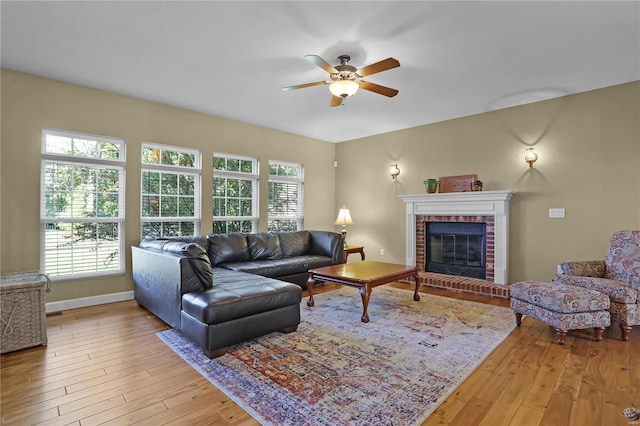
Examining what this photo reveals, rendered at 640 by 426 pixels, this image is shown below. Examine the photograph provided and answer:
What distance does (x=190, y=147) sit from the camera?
5020mm

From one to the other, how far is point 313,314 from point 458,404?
1991 millimetres

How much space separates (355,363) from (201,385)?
1.13 m

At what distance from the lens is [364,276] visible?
12.2ft

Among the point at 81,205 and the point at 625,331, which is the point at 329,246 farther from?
the point at 625,331

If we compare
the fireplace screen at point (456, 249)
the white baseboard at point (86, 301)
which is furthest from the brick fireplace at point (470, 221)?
the white baseboard at point (86, 301)

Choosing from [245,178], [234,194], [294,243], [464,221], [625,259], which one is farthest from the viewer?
[245,178]

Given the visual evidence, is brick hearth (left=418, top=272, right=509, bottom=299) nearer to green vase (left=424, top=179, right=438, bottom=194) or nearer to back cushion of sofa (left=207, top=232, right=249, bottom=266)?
green vase (left=424, top=179, right=438, bottom=194)

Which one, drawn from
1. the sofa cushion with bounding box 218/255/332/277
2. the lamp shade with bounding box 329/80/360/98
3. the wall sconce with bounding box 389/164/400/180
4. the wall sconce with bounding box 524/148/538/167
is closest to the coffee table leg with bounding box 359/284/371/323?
the sofa cushion with bounding box 218/255/332/277

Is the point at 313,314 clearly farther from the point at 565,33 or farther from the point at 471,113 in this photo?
the point at 471,113

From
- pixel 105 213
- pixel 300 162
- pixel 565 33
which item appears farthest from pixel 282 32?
pixel 300 162

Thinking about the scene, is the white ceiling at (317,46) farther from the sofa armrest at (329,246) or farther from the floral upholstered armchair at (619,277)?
the sofa armrest at (329,246)

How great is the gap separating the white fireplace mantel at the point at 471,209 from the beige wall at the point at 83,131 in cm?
269

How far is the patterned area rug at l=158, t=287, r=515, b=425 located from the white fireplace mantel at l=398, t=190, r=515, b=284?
45.9 inches

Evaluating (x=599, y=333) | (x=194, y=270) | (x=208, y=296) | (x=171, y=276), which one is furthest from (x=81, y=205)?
(x=599, y=333)
